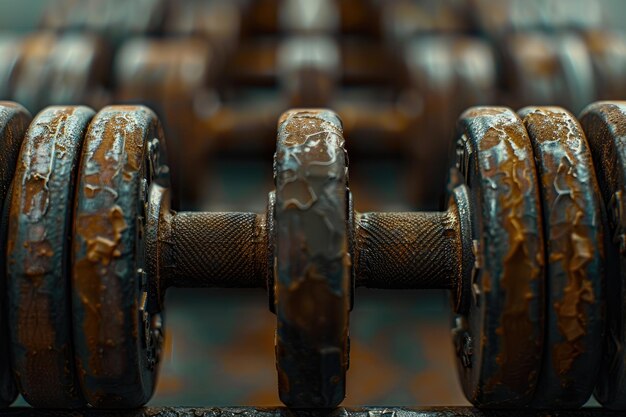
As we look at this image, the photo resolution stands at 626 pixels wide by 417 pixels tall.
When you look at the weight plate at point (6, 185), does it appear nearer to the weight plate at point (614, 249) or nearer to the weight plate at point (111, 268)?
the weight plate at point (111, 268)

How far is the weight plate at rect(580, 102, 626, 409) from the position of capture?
0.60 meters

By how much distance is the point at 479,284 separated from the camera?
601 millimetres

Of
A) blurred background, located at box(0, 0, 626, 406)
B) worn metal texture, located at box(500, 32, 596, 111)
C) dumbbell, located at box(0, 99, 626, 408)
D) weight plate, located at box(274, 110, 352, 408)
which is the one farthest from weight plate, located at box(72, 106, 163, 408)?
worn metal texture, located at box(500, 32, 596, 111)

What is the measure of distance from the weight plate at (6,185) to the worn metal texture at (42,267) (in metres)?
0.02

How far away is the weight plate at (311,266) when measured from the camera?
1.85 feet

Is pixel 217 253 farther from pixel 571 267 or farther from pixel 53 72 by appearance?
pixel 53 72

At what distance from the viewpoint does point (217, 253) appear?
27.2 inches

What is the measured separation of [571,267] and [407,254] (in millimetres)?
158

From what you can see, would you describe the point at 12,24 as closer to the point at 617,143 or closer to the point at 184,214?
the point at 184,214

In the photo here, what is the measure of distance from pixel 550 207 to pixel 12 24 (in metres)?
2.65

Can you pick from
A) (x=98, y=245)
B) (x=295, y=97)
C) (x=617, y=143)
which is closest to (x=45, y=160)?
(x=98, y=245)

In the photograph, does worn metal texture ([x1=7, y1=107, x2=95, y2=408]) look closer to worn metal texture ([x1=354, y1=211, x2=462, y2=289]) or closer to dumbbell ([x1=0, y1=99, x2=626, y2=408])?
dumbbell ([x1=0, y1=99, x2=626, y2=408])

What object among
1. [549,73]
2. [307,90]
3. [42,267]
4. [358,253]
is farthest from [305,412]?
[549,73]

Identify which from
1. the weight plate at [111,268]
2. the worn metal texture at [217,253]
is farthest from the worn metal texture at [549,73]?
the weight plate at [111,268]
